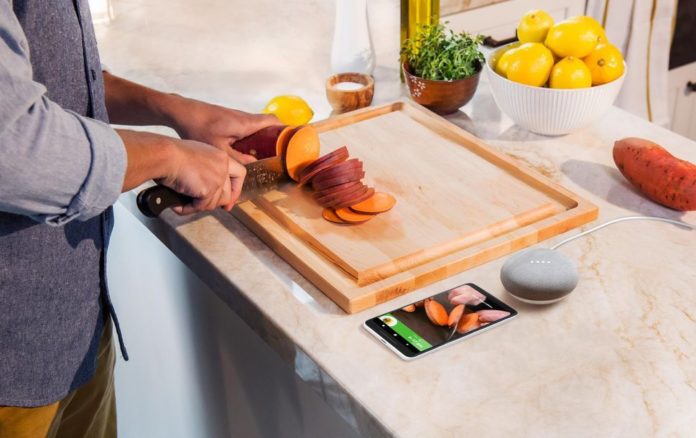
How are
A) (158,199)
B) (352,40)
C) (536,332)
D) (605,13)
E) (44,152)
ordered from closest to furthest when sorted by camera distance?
(44,152) → (536,332) → (158,199) → (352,40) → (605,13)

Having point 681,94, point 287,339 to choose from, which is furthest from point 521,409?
point 681,94

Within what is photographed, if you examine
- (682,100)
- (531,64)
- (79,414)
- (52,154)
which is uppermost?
(52,154)

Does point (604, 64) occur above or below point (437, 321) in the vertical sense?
above

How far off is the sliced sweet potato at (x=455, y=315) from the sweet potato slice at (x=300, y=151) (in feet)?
1.24

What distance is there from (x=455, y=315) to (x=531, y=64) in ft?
1.81

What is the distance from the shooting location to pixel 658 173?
1.26 m

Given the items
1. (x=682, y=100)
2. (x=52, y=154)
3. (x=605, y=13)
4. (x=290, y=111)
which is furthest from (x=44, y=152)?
(x=682, y=100)

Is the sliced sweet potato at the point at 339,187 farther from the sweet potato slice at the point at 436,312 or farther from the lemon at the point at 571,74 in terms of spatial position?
the lemon at the point at 571,74

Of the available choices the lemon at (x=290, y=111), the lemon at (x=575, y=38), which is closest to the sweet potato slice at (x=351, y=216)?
the lemon at (x=290, y=111)

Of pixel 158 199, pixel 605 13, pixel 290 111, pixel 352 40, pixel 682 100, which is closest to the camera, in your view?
pixel 158 199

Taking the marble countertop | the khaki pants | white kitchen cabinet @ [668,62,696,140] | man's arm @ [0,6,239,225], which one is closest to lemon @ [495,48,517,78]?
the marble countertop

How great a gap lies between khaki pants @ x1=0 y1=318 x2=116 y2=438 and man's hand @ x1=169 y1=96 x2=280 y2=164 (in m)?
0.32

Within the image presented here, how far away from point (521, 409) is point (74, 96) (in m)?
0.67

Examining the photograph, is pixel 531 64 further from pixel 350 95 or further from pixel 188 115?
pixel 188 115
